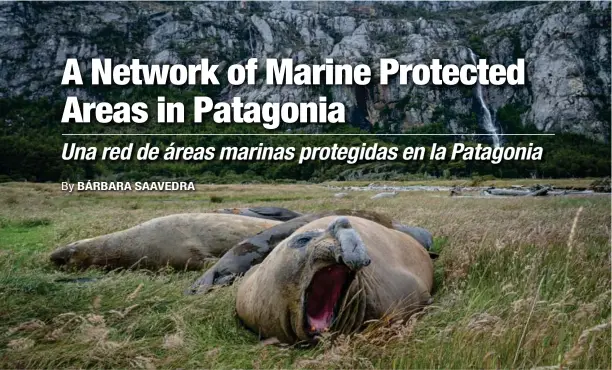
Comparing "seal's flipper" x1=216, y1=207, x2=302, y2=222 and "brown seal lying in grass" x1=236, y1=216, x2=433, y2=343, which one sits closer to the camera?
"brown seal lying in grass" x1=236, y1=216, x2=433, y2=343

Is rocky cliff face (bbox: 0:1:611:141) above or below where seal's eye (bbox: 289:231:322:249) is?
above

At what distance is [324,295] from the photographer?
3.80 m

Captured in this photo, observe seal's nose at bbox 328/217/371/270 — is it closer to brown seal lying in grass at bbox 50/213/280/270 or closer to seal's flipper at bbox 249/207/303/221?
brown seal lying in grass at bbox 50/213/280/270

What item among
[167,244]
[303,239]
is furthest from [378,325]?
[167,244]

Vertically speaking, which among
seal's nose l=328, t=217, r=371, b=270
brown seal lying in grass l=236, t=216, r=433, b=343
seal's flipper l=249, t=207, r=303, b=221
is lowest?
seal's flipper l=249, t=207, r=303, b=221

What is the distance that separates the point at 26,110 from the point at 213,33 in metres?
77.1

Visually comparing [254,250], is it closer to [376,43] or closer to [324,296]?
[324,296]

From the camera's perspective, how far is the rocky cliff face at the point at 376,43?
74875mm

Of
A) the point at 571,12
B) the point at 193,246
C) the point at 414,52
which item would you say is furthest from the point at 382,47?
the point at 193,246

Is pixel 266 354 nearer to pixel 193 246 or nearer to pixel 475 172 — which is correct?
pixel 193 246

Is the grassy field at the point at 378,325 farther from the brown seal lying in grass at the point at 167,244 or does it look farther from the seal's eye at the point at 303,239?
the brown seal lying in grass at the point at 167,244

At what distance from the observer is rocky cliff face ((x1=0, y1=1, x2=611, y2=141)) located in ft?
246

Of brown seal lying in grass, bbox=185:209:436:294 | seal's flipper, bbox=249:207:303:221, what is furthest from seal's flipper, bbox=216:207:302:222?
brown seal lying in grass, bbox=185:209:436:294

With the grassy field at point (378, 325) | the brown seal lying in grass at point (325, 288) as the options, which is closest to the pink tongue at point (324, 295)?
the brown seal lying in grass at point (325, 288)
